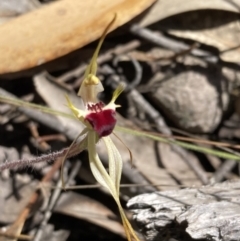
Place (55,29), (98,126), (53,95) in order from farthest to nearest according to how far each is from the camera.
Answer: (53,95)
(55,29)
(98,126)

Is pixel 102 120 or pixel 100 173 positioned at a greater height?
pixel 102 120

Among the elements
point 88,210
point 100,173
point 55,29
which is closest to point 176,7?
point 55,29

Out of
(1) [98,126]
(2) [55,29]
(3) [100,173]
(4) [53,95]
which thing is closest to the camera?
(1) [98,126]

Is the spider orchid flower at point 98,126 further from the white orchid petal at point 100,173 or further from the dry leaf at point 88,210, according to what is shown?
the dry leaf at point 88,210

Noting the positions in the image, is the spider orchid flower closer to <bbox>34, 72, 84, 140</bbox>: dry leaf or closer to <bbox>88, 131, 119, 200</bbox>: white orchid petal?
<bbox>88, 131, 119, 200</bbox>: white orchid petal

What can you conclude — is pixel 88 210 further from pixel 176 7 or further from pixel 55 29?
pixel 176 7

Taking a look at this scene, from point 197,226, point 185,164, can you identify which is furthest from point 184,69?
point 197,226

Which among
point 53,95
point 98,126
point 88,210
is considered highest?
point 98,126

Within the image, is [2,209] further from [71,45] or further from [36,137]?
[71,45]
